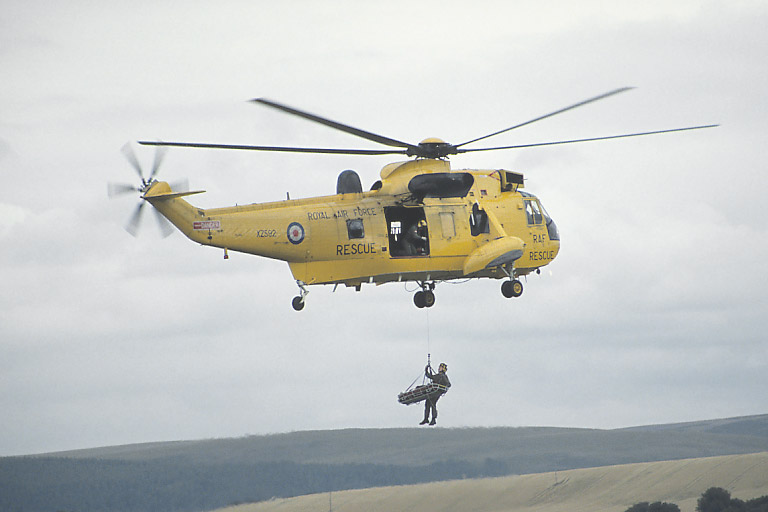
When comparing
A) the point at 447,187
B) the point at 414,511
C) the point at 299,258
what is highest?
the point at 447,187

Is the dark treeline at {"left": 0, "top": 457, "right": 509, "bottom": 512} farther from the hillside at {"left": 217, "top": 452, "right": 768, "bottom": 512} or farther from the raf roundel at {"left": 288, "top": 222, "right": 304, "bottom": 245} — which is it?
the raf roundel at {"left": 288, "top": 222, "right": 304, "bottom": 245}

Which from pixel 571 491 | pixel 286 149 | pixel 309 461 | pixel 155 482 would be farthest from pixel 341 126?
pixel 309 461

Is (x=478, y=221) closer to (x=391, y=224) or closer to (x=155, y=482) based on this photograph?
(x=391, y=224)

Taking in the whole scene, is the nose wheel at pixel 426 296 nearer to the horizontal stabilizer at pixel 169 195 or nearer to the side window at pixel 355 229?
the side window at pixel 355 229

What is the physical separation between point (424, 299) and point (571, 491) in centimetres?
6440

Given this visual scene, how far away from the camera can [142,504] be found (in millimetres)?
101625

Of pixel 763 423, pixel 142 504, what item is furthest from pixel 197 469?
pixel 763 423

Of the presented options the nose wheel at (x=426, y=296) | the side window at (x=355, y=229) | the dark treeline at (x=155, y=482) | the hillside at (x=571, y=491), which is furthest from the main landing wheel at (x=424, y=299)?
the dark treeline at (x=155, y=482)

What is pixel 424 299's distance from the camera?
41.4 meters

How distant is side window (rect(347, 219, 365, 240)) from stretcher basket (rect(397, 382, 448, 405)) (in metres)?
6.11

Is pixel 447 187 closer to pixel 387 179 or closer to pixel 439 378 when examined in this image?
pixel 387 179

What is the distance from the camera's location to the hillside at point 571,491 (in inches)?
3588

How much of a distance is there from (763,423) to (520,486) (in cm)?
8088

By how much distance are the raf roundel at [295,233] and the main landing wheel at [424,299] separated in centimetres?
680
